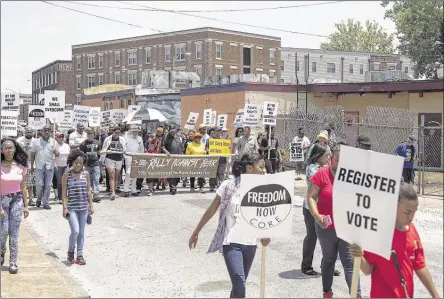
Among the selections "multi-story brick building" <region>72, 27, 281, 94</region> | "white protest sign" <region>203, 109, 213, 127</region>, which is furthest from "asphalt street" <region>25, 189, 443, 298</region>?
"multi-story brick building" <region>72, 27, 281, 94</region>

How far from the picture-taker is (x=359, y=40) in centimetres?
2303

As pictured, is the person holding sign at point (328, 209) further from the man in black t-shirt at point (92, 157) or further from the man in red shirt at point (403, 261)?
the man in black t-shirt at point (92, 157)

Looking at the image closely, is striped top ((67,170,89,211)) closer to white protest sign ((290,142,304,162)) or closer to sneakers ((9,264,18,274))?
sneakers ((9,264,18,274))

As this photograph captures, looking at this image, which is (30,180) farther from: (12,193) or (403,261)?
(403,261)

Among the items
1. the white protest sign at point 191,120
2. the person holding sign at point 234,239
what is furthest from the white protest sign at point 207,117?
the person holding sign at point 234,239

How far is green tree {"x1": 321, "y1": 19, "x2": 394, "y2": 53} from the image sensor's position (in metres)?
21.7

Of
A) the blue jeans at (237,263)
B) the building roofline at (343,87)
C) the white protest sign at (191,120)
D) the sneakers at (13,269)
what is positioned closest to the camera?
the blue jeans at (237,263)

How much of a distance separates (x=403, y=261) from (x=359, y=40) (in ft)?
65.6

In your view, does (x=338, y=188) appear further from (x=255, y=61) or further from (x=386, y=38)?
(x=255, y=61)

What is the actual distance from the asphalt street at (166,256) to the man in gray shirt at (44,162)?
0.46m

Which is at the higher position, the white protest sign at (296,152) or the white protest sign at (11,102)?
the white protest sign at (11,102)

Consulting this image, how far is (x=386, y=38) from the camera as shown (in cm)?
2353

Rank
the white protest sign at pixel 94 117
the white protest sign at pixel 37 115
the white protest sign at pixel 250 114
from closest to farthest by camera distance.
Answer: the white protest sign at pixel 250 114, the white protest sign at pixel 37 115, the white protest sign at pixel 94 117

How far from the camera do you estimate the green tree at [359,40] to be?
21.7 m
